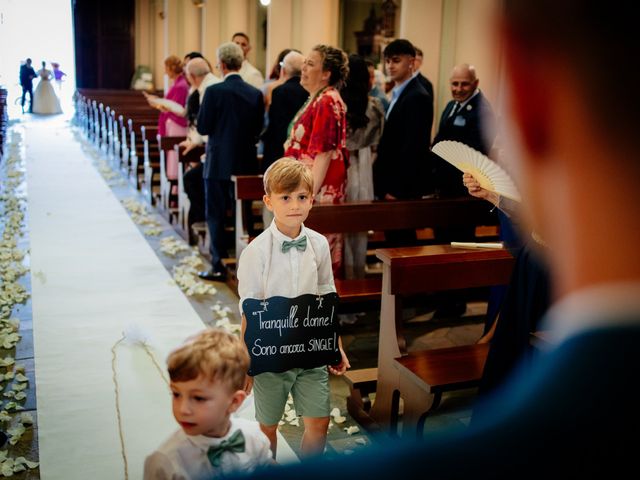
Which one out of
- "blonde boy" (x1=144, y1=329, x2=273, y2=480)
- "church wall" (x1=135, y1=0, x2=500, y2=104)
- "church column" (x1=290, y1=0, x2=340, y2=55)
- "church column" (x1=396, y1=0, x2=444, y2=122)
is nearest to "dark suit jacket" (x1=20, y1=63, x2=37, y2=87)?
"church wall" (x1=135, y1=0, x2=500, y2=104)

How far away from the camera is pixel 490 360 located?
2982 mm

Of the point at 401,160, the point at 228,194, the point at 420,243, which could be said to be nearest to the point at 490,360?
the point at 401,160

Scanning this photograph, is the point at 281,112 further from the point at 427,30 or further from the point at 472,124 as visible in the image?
the point at 427,30

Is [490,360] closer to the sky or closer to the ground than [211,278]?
closer to the sky

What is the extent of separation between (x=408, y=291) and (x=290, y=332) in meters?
0.99

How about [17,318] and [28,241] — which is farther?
[28,241]

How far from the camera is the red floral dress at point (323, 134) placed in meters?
4.54

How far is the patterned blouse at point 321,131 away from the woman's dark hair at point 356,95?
1.77ft

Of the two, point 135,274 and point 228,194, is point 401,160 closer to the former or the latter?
point 228,194

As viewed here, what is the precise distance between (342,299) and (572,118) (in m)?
4.17

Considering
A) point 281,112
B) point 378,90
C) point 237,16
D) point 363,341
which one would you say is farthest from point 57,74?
point 363,341

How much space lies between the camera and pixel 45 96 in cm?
2719

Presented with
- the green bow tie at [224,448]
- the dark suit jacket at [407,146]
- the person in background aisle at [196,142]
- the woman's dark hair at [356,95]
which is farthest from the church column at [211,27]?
the green bow tie at [224,448]

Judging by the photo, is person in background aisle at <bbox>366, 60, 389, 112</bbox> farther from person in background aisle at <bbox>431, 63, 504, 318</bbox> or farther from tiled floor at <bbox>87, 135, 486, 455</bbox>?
tiled floor at <bbox>87, 135, 486, 455</bbox>
